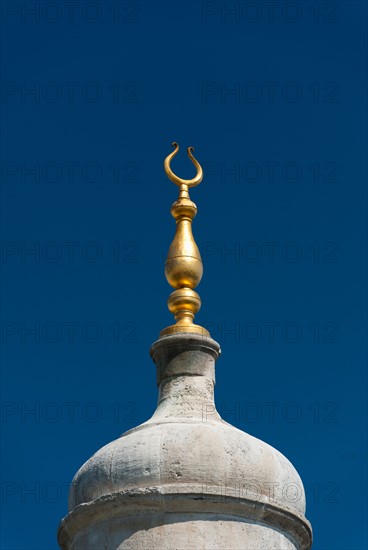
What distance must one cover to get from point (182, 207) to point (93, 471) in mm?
4061

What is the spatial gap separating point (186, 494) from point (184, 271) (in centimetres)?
349

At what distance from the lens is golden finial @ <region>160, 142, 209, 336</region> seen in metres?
14.3

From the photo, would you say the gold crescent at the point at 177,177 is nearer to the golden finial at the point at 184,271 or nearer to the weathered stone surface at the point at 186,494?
the golden finial at the point at 184,271

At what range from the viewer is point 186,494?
11.9 meters

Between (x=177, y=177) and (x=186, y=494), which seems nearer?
(x=186, y=494)

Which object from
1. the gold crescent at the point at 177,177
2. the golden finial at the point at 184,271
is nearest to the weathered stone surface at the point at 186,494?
the golden finial at the point at 184,271

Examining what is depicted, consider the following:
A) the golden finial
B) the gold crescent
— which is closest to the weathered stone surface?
the golden finial

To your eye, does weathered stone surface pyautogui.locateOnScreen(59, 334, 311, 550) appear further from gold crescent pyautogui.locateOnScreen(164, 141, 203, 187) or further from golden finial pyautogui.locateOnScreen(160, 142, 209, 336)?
gold crescent pyautogui.locateOnScreen(164, 141, 203, 187)

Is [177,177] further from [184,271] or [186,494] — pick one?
[186,494]

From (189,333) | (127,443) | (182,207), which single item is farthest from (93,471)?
(182,207)

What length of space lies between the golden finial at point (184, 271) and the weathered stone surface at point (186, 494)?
1638 mm

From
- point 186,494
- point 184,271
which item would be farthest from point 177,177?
point 186,494

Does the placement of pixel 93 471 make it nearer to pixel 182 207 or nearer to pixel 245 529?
pixel 245 529

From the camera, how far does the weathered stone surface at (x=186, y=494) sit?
11953 millimetres
